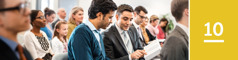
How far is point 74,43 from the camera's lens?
162 centimetres

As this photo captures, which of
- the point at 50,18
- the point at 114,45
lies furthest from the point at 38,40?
the point at 50,18

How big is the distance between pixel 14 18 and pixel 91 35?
99 centimetres

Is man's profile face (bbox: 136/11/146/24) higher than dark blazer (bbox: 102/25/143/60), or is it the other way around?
man's profile face (bbox: 136/11/146/24)

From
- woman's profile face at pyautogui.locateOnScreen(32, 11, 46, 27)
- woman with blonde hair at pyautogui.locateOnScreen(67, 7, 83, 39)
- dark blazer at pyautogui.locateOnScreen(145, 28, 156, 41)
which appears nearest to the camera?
woman's profile face at pyautogui.locateOnScreen(32, 11, 46, 27)

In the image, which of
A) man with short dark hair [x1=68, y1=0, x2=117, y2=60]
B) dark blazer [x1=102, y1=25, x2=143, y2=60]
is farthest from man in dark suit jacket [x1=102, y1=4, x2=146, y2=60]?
man with short dark hair [x1=68, y1=0, x2=117, y2=60]

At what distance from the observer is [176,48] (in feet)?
4.60

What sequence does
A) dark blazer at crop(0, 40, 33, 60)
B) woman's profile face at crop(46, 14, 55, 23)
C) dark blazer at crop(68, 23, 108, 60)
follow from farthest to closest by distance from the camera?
woman's profile face at crop(46, 14, 55, 23)
dark blazer at crop(68, 23, 108, 60)
dark blazer at crop(0, 40, 33, 60)

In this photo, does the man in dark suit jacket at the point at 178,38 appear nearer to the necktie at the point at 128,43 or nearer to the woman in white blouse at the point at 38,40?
the necktie at the point at 128,43

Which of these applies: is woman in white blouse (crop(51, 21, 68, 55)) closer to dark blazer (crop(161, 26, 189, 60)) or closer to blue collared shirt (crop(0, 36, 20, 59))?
dark blazer (crop(161, 26, 189, 60))

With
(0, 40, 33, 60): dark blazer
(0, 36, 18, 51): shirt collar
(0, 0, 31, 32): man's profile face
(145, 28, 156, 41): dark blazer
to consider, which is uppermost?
(0, 0, 31, 32): man's profile face

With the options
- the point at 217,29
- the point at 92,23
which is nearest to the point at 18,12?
the point at 92,23

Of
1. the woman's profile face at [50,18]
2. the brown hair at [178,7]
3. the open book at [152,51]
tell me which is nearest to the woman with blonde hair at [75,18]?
the woman's profile face at [50,18]

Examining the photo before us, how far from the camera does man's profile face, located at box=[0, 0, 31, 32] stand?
26.7 inches

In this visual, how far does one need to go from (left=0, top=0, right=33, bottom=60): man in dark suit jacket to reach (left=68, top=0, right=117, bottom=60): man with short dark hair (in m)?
0.91
